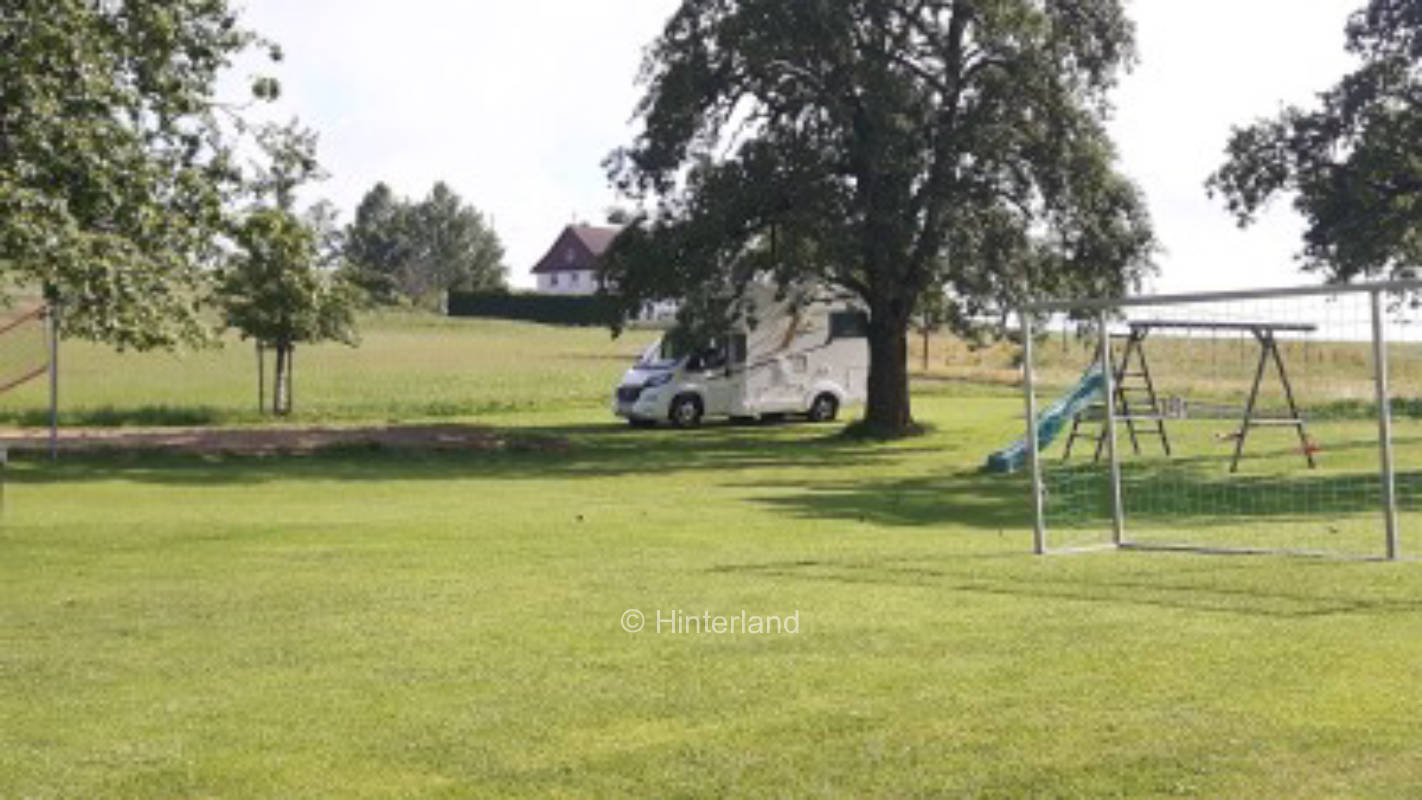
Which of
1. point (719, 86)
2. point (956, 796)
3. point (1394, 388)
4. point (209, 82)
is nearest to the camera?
point (956, 796)

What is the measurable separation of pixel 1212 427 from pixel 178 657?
18.3 m

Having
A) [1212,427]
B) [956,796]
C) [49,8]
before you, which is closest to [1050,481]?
[1212,427]

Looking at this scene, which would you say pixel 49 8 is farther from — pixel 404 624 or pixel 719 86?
pixel 719 86

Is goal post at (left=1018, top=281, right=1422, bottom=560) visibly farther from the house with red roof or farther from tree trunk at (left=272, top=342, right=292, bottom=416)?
the house with red roof

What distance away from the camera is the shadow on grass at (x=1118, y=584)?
9375 mm

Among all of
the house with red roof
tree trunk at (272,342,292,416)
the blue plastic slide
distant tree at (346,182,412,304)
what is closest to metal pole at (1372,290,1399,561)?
the blue plastic slide

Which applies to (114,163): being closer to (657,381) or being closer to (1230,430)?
(1230,430)

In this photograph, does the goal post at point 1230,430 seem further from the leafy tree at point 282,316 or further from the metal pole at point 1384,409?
the leafy tree at point 282,316

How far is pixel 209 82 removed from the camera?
19.9 metres

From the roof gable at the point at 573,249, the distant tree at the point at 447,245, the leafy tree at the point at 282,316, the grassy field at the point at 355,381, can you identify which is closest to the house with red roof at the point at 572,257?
the roof gable at the point at 573,249

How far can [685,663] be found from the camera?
8.06 m

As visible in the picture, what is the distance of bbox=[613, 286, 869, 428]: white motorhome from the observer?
3806cm

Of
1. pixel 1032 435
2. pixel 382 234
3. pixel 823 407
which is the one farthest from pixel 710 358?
pixel 382 234

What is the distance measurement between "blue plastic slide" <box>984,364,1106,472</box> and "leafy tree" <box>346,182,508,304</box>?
313ft
